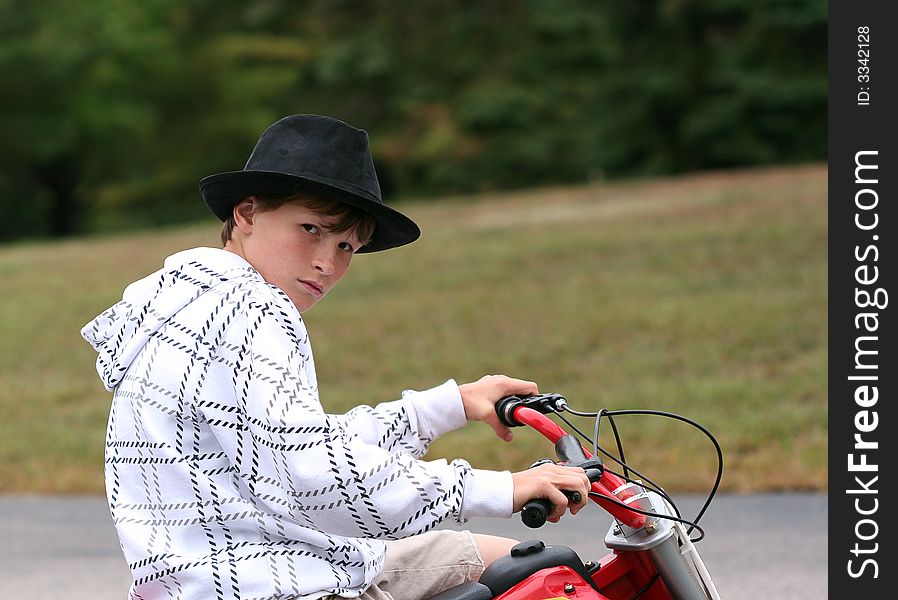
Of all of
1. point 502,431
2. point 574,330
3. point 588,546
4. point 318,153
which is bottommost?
point 574,330

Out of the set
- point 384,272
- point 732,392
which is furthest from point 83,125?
point 732,392

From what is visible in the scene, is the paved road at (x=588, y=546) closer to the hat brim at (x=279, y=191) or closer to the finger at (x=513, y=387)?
the finger at (x=513, y=387)

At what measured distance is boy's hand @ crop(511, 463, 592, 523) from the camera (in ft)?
7.91

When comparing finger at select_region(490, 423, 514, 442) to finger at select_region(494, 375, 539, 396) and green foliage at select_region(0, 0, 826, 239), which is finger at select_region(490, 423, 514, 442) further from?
green foliage at select_region(0, 0, 826, 239)

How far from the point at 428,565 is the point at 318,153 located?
976mm

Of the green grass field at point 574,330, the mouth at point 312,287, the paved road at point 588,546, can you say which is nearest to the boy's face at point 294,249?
the mouth at point 312,287

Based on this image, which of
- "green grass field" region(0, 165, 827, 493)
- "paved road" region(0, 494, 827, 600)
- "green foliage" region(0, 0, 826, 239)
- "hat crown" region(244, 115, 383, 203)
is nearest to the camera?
"hat crown" region(244, 115, 383, 203)

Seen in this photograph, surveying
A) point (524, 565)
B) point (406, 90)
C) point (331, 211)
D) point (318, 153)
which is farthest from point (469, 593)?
point (406, 90)

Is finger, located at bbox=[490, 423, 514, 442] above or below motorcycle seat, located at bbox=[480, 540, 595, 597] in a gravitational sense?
above

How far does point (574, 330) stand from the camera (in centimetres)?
1062

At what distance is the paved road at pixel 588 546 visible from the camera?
5.25m

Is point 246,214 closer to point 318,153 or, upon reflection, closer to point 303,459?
point 318,153

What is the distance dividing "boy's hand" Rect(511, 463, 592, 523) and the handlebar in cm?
2

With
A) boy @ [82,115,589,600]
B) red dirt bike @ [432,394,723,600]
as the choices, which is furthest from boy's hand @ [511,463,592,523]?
red dirt bike @ [432,394,723,600]
